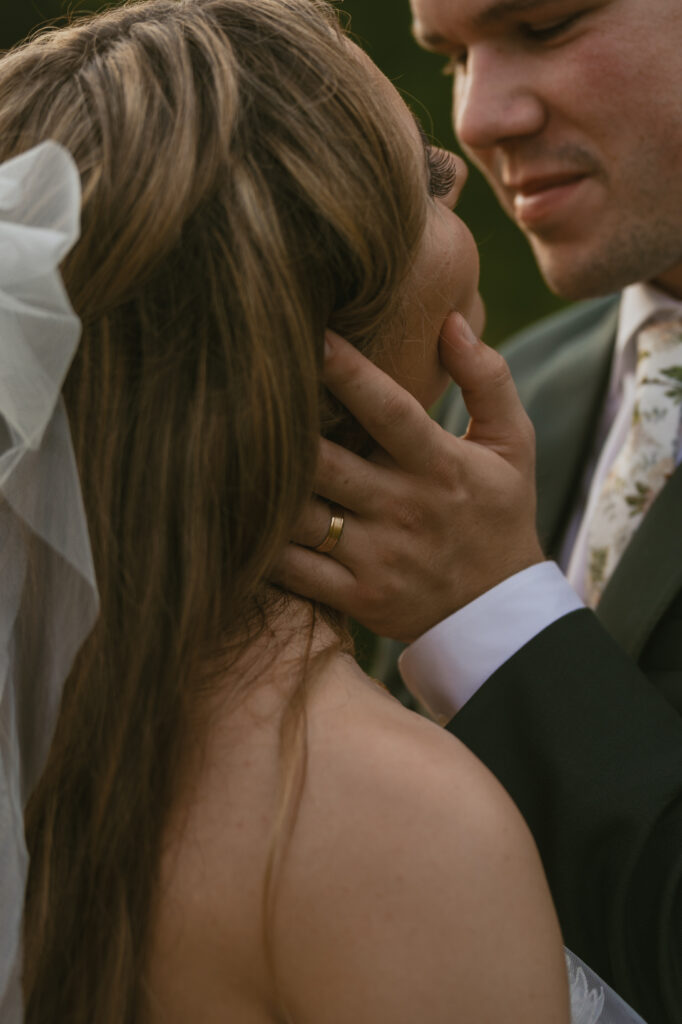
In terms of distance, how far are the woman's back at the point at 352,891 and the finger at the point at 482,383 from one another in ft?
2.29

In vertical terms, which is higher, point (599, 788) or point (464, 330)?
point (464, 330)

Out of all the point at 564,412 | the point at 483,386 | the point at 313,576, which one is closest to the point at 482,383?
the point at 483,386

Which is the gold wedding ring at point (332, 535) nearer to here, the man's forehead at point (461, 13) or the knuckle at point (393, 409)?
the knuckle at point (393, 409)

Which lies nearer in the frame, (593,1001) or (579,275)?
(593,1001)

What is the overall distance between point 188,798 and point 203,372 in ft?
1.72

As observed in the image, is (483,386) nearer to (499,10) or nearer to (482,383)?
(482,383)

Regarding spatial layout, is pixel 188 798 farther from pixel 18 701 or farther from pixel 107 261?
pixel 107 261

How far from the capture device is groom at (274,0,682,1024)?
63.0 inches

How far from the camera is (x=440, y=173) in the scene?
64.0 inches

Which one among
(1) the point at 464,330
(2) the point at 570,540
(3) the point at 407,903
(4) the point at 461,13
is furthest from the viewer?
(2) the point at 570,540

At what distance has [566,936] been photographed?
1686 mm

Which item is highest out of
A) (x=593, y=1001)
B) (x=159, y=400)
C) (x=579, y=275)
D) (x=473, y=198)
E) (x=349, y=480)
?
(x=159, y=400)

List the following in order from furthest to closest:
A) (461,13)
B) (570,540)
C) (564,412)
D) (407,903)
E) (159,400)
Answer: (564,412) < (570,540) < (461,13) < (159,400) < (407,903)

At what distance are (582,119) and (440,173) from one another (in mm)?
1191
